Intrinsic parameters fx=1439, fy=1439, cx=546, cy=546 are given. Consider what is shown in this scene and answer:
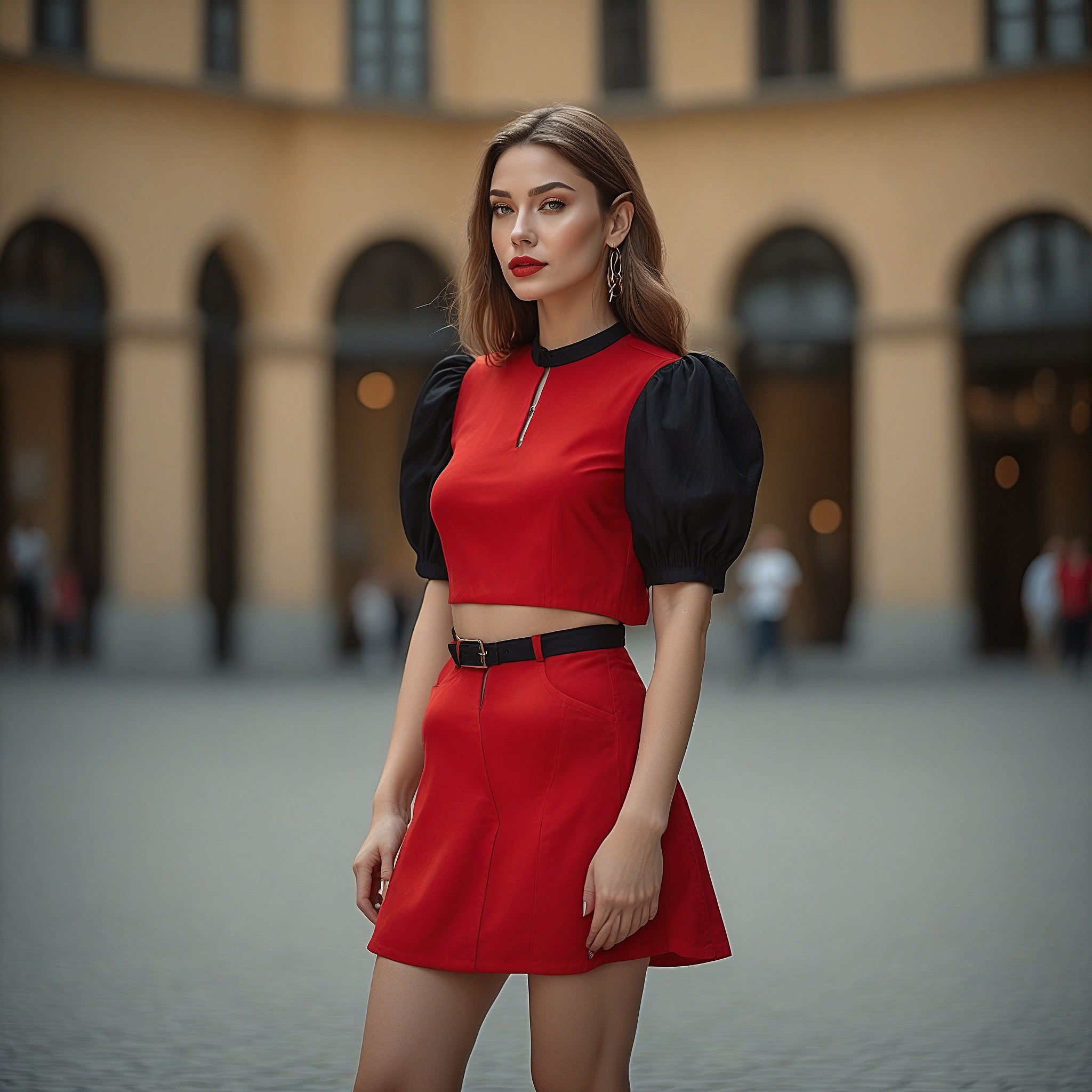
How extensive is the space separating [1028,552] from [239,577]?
13.7 metres

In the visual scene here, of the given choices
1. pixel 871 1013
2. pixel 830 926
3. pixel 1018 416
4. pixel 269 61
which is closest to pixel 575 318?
pixel 871 1013

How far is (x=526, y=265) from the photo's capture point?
2.46 metres

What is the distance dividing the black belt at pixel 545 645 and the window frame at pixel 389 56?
20614 mm

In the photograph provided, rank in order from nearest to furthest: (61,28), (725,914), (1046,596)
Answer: (725,914)
(1046,596)
(61,28)

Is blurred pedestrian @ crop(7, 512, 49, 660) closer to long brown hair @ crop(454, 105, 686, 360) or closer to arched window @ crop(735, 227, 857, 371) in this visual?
arched window @ crop(735, 227, 857, 371)

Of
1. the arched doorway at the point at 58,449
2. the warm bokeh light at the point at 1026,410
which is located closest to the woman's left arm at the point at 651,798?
the arched doorway at the point at 58,449

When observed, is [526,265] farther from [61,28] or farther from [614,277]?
[61,28]

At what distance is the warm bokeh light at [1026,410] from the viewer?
24359mm

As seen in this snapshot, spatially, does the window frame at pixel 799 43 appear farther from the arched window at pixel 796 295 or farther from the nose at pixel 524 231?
the nose at pixel 524 231

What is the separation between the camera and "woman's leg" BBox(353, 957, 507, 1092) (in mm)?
2197

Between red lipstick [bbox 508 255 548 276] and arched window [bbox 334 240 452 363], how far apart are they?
19597mm

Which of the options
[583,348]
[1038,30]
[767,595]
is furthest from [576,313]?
[1038,30]

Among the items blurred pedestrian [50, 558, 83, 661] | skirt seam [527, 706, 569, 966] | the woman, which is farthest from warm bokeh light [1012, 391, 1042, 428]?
skirt seam [527, 706, 569, 966]

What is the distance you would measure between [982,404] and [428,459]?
75.4ft
